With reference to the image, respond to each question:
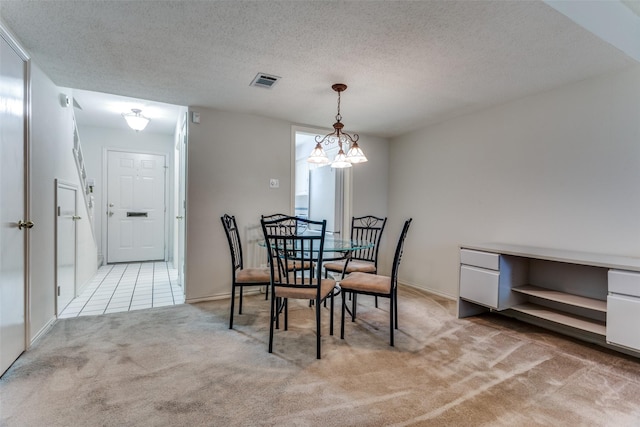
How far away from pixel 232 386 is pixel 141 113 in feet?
13.9

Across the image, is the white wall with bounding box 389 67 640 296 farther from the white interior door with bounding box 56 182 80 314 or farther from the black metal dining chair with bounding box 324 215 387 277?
the white interior door with bounding box 56 182 80 314

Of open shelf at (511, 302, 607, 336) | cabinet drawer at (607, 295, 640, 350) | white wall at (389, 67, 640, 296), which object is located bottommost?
open shelf at (511, 302, 607, 336)

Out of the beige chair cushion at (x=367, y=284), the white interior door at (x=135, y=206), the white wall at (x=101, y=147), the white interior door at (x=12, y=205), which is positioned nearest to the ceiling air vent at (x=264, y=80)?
the white interior door at (x=12, y=205)

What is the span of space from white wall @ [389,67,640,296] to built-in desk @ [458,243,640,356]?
0.26m

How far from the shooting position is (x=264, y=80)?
270cm

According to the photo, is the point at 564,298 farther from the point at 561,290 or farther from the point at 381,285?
the point at 381,285

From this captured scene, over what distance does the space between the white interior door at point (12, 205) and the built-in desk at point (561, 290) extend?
356 centimetres

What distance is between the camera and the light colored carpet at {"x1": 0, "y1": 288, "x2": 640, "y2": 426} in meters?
1.53

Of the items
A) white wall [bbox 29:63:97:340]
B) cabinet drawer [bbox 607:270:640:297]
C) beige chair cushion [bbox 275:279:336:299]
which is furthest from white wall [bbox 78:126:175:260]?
cabinet drawer [bbox 607:270:640:297]

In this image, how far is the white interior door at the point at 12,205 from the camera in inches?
72.6

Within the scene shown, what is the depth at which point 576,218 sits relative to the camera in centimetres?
261

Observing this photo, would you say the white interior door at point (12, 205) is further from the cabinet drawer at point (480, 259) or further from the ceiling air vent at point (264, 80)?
the cabinet drawer at point (480, 259)

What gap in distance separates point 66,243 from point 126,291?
0.95 metres

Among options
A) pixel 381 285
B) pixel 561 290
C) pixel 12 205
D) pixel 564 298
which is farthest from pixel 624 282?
pixel 12 205
